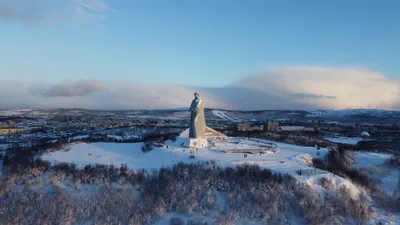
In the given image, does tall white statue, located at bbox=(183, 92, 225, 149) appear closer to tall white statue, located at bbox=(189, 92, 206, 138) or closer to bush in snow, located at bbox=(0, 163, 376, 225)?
tall white statue, located at bbox=(189, 92, 206, 138)

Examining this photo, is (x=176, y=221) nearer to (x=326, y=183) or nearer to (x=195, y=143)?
(x=326, y=183)

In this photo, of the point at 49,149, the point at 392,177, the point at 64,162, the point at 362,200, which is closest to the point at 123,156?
the point at 64,162

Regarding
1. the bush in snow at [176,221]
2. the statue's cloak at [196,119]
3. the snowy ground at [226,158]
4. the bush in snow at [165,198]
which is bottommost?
the bush in snow at [176,221]

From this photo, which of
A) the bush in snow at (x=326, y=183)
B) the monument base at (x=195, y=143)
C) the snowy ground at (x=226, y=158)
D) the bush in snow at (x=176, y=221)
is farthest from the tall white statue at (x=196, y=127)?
the bush in snow at (x=176, y=221)

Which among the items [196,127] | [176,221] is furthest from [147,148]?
[176,221]

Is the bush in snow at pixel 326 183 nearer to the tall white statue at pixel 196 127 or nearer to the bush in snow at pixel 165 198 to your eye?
the bush in snow at pixel 165 198

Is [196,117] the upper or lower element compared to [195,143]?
upper

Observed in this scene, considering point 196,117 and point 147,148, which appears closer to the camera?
point 147,148

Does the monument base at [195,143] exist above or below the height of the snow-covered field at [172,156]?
above

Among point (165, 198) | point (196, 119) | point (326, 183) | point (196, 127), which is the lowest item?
point (165, 198)

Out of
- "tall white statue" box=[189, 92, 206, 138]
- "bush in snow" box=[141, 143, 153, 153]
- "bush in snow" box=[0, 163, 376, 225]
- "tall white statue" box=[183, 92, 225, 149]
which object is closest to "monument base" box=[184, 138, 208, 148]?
"tall white statue" box=[183, 92, 225, 149]

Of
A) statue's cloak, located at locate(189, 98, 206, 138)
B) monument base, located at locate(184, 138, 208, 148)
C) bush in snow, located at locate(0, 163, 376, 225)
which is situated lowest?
bush in snow, located at locate(0, 163, 376, 225)
